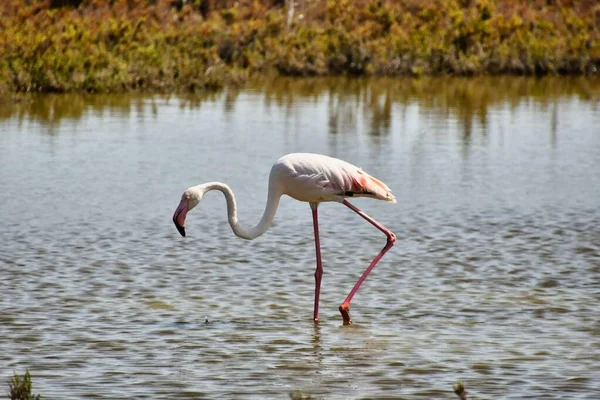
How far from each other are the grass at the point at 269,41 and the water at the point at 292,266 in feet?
15.9

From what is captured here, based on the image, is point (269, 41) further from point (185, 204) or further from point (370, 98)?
point (185, 204)

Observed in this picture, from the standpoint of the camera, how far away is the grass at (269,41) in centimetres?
2455

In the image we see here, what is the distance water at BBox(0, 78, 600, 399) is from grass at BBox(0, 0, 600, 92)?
4.86 metres

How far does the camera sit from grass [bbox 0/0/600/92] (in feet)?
80.5

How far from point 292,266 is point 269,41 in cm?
2376

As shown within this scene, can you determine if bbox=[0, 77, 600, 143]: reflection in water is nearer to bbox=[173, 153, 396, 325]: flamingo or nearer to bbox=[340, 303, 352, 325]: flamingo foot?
bbox=[173, 153, 396, 325]: flamingo

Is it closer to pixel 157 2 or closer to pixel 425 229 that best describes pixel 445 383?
pixel 425 229

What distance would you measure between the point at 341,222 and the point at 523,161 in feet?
16.3

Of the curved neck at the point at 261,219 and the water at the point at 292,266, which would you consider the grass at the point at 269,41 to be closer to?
the water at the point at 292,266

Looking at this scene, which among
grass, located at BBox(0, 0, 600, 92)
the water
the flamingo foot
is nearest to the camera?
the water

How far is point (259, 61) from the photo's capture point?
104 feet

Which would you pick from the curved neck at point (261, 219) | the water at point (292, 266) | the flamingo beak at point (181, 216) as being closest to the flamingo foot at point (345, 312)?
the water at point (292, 266)

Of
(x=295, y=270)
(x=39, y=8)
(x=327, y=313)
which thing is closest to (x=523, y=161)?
(x=295, y=270)

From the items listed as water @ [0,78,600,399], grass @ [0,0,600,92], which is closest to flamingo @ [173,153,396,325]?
water @ [0,78,600,399]
